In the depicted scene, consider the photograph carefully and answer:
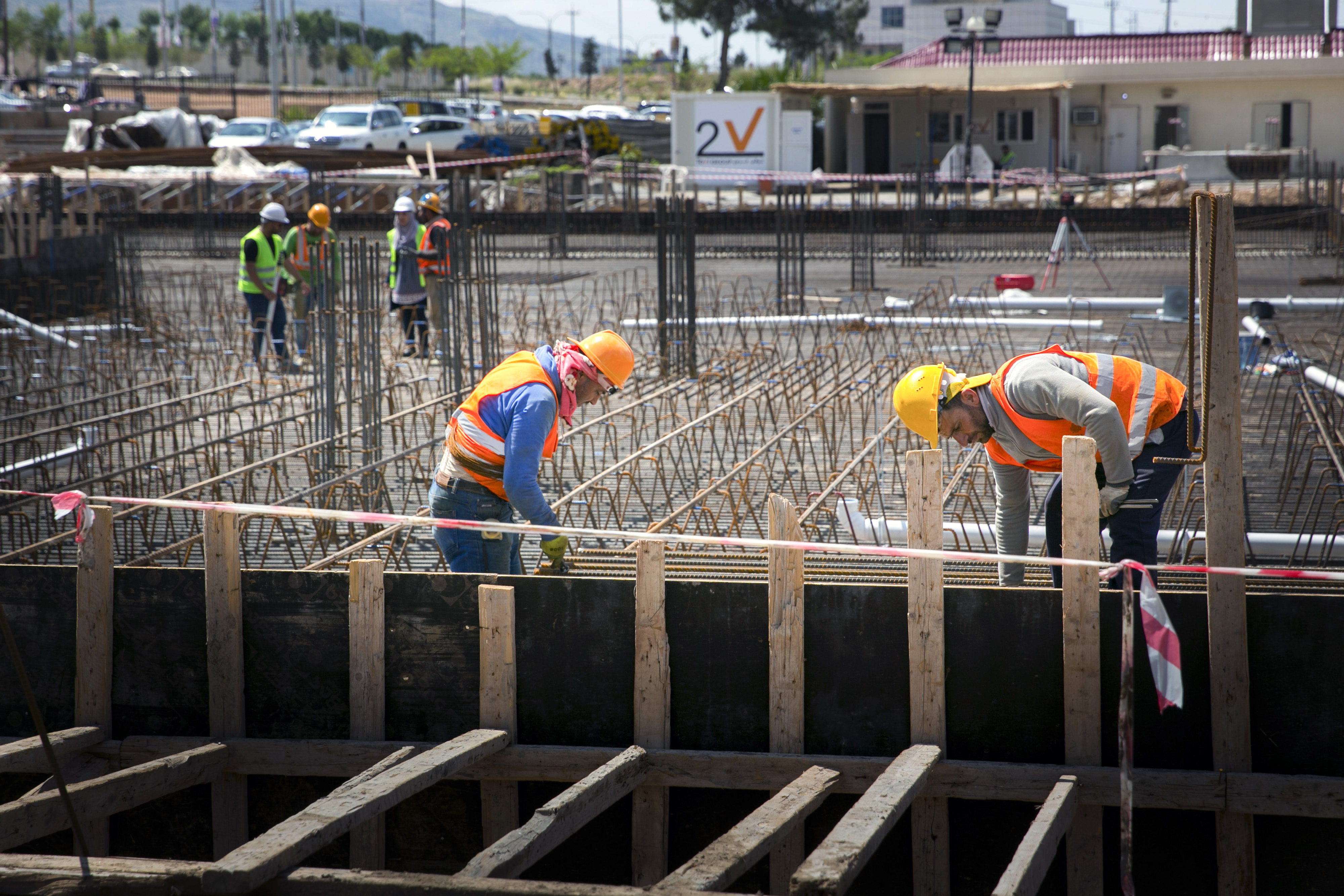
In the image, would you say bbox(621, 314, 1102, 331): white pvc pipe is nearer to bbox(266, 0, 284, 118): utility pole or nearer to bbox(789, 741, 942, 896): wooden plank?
bbox(789, 741, 942, 896): wooden plank

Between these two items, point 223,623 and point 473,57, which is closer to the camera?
point 223,623

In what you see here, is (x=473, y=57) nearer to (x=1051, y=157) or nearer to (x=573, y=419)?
(x=1051, y=157)

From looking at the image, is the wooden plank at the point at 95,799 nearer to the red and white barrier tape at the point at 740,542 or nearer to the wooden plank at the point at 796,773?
the wooden plank at the point at 796,773

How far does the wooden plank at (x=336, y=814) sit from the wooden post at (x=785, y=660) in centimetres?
94

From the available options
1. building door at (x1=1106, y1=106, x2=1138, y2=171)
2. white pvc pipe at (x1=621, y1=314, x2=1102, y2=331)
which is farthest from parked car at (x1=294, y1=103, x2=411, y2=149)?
white pvc pipe at (x1=621, y1=314, x2=1102, y2=331)

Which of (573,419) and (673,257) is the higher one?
(673,257)

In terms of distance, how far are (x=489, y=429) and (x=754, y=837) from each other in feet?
6.46

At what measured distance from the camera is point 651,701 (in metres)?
4.15

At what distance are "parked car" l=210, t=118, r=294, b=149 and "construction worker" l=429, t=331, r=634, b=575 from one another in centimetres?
3227

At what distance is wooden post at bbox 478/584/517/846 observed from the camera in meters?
4.16

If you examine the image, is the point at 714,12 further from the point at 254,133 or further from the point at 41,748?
the point at 41,748

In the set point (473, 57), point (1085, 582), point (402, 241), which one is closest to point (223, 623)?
point (1085, 582)

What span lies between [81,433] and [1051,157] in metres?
33.3

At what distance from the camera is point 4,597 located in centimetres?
448
